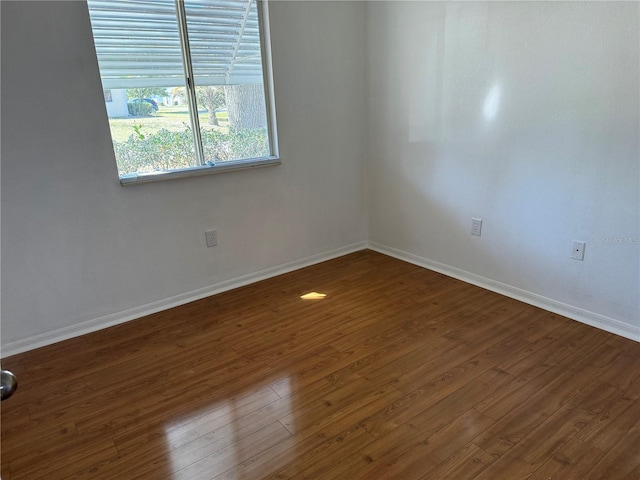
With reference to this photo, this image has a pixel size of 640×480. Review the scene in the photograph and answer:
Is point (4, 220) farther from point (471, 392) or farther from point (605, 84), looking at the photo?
point (605, 84)

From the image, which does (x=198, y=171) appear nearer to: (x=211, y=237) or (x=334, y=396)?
(x=211, y=237)

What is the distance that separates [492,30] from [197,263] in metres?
2.32

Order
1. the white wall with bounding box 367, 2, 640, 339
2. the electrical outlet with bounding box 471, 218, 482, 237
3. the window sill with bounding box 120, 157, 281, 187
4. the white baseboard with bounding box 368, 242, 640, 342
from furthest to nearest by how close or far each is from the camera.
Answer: the electrical outlet with bounding box 471, 218, 482, 237 < the window sill with bounding box 120, 157, 281, 187 < the white baseboard with bounding box 368, 242, 640, 342 < the white wall with bounding box 367, 2, 640, 339

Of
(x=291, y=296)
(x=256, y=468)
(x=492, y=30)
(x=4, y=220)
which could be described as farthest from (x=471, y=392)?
(x=4, y=220)

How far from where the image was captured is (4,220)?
2189 millimetres

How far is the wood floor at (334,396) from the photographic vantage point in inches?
61.3

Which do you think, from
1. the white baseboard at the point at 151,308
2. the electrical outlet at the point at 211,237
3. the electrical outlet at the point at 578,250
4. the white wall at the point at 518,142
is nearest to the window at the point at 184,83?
the electrical outlet at the point at 211,237

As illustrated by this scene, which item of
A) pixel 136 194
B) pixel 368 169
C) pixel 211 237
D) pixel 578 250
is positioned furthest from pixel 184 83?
pixel 578 250

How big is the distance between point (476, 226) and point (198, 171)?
73.2 inches

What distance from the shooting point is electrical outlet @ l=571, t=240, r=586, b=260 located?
235cm

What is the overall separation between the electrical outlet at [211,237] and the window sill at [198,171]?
1.30ft

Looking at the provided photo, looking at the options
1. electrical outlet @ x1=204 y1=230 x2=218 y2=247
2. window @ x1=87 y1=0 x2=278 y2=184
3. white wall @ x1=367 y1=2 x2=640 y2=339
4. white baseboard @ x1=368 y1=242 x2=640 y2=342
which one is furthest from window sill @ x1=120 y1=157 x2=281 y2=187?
white baseboard @ x1=368 y1=242 x2=640 y2=342

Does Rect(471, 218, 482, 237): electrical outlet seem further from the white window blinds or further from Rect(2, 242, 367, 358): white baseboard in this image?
the white window blinds

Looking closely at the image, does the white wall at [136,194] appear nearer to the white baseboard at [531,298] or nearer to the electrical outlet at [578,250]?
the white baseboard at [531,298]
